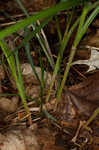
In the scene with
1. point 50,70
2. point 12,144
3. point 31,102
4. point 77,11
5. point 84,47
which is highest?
point 77,11

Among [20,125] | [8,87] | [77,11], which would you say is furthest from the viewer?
[77,11]

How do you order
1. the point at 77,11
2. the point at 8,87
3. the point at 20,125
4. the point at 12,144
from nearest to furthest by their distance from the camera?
the point at 12,144
the point at 20,125
the point at 8,87
the point at 77,11

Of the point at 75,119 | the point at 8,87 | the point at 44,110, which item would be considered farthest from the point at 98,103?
the point at 8,87

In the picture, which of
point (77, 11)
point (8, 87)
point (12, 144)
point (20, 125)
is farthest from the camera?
point (77, 11)

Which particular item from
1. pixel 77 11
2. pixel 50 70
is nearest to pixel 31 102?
pixel 50 70

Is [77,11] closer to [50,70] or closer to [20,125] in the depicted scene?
[50,70]

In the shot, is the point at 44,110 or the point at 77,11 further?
the point at 77,11

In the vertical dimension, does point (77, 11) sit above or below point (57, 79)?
above

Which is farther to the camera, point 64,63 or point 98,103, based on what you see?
point 64,63

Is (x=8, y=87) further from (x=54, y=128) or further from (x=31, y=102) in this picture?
(x=54, y=128)
